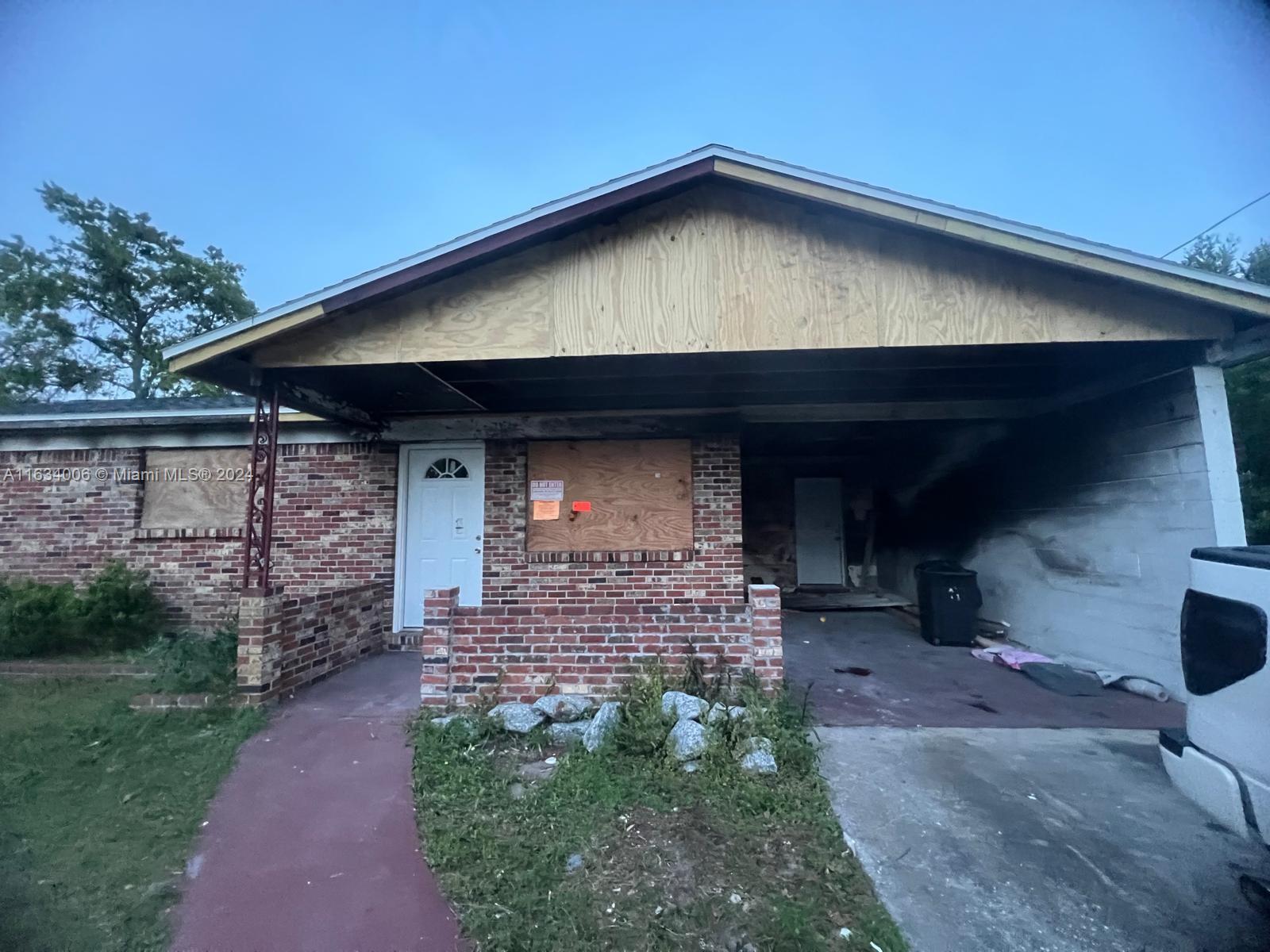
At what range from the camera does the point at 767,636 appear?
3852 millimetres

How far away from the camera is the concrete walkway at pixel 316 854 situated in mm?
2139

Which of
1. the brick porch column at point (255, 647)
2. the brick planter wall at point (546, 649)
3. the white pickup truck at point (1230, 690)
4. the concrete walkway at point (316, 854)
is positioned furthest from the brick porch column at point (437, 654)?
the white pickup truck at point (1230, 690)

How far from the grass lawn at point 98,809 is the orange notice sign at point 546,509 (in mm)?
3101

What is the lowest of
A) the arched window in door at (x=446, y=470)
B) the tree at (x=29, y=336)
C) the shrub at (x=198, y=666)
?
the shrub at (x=198, y=666)

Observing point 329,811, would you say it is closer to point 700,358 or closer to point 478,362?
point 478,362

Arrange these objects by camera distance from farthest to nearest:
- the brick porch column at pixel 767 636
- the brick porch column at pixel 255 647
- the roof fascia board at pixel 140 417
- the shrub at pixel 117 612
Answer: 1. the roof fascia board at pixel 140 417
2. the shrub at pixel 117 612
3. the brick porch column at pixel 255 647
4. the brick porch column at pixel 767 636

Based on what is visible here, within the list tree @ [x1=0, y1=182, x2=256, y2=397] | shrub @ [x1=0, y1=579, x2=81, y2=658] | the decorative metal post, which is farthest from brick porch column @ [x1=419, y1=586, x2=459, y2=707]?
tree @ [x1=0, y1=182, x2=256, y2=397]

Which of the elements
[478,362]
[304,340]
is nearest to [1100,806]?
→ [478,362]

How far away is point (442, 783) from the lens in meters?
3.08

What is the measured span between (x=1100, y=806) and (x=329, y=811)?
4.00 metres

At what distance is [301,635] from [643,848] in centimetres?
366

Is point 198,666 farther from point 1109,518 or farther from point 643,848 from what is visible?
point 1109,518

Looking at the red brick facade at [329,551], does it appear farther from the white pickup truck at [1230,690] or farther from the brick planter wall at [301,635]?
the white pickup truck at [1230,690]

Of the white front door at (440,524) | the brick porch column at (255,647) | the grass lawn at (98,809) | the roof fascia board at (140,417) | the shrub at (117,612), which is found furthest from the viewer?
the roof fascia board at (140,417)
